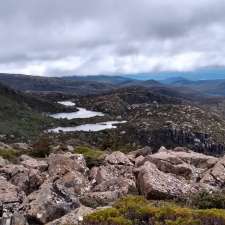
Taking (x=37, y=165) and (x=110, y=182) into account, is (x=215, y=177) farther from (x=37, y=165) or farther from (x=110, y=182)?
(x=37, y=165)

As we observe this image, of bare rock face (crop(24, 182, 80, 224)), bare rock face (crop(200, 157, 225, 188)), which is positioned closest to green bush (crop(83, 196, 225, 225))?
bare rock face (crop(24, 182, 80, 224))

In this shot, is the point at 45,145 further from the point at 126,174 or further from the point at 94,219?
the point at 94,219

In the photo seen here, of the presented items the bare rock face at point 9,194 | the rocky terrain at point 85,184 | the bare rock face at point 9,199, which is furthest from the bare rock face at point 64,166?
the bare rock face at point 9,199

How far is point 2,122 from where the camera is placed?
179375mm

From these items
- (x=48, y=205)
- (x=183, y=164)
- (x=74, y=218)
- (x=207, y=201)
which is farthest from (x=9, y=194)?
(x=183, y=164)

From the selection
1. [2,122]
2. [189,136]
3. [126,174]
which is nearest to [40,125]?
[2,122]

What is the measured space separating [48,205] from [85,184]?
6.17 metres

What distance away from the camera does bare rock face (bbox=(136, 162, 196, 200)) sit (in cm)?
1866

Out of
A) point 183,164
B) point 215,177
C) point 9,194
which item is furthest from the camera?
point 183,164

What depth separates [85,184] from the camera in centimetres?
2177

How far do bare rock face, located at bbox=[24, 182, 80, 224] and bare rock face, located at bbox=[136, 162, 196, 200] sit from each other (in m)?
3.57

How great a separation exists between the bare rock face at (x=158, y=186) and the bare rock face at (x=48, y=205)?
3.57 metres

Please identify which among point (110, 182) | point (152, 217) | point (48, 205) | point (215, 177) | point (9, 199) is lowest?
point (215, 177)

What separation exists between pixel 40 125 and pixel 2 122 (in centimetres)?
2301
